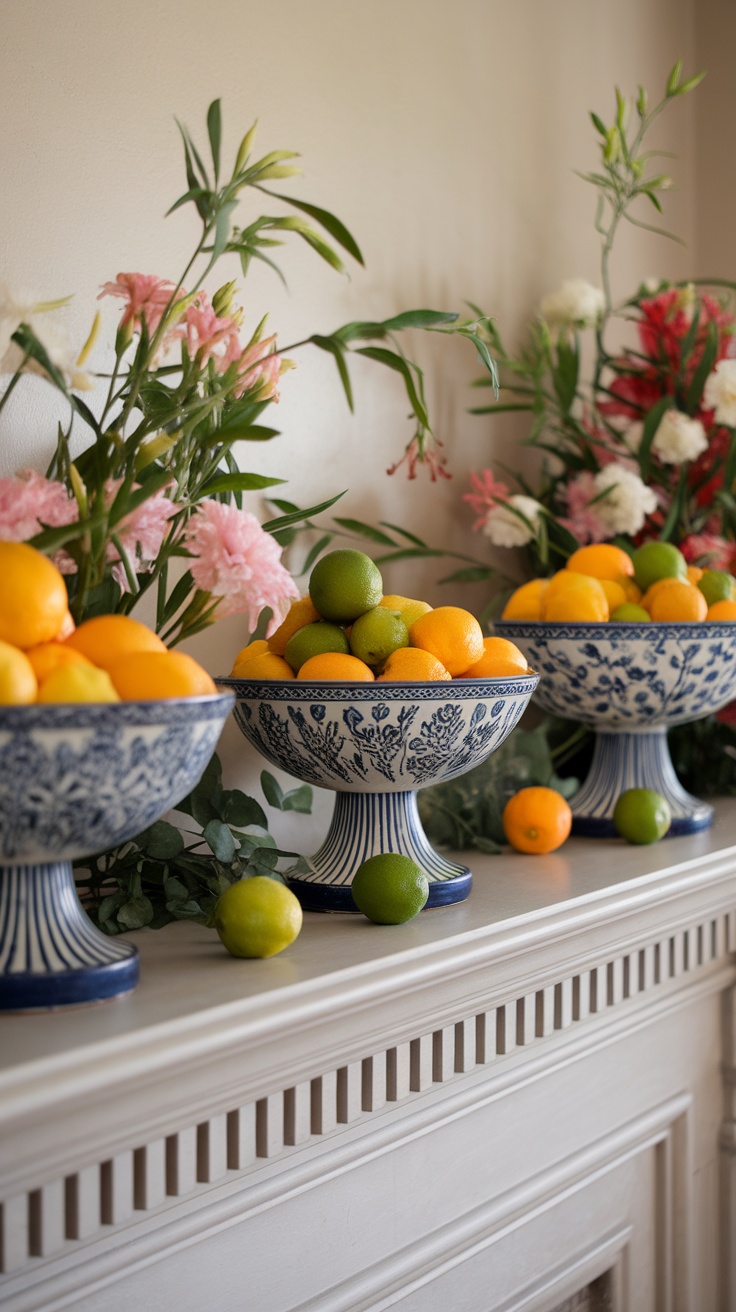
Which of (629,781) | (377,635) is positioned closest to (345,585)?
(377,635)

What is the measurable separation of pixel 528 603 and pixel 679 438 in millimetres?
317

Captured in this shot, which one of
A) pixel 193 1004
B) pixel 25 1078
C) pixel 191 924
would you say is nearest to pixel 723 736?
pixel 191 924

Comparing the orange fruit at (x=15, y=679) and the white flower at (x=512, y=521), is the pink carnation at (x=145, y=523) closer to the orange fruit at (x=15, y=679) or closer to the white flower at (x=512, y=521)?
the orange fruit at (x=15, y=679)

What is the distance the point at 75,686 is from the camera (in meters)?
0.54

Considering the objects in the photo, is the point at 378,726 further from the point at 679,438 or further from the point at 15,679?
the point at 679,438

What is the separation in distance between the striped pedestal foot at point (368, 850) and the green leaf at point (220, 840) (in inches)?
3.4

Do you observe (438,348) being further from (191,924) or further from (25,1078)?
(25,1078)

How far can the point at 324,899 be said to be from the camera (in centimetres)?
81

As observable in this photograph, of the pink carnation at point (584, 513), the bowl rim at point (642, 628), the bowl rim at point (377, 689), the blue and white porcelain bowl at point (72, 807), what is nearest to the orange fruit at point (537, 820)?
the bowl rim at point (642, 628)

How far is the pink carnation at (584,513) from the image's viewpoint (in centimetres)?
129

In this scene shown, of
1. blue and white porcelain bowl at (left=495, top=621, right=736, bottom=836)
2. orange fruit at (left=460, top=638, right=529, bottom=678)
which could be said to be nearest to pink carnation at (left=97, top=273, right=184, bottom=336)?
orange fruit at (left=460, top=638, right=529, bottom=678)

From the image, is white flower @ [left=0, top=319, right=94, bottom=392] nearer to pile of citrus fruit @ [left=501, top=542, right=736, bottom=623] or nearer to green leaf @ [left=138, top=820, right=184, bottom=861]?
green leaf @ [left=138, top=820, right=184, bottom=861]

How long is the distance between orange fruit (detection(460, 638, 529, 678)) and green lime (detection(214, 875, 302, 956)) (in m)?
0.22

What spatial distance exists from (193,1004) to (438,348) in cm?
86
